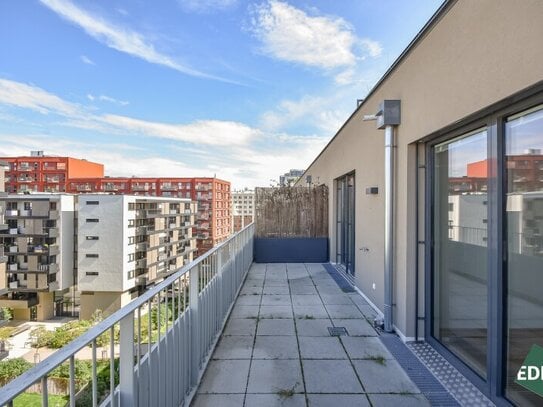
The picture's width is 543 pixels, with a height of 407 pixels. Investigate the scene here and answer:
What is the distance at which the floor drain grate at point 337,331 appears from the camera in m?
3.50

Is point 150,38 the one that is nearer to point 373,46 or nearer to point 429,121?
point 373,46

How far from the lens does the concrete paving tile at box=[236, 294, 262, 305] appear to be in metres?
4.54

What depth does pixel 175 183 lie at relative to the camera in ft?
173

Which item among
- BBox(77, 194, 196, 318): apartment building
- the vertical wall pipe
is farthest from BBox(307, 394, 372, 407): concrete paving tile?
BBox(77, 194, 196, 318): apartment building

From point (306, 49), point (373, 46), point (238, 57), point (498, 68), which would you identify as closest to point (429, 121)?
point (498, 68)

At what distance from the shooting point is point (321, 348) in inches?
124

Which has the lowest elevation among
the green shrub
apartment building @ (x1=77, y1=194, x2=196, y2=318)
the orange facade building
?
the green shrub

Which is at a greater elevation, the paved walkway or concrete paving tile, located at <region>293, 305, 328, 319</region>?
concrete paving tile, located at <region>293, 305, 328, 319</region>

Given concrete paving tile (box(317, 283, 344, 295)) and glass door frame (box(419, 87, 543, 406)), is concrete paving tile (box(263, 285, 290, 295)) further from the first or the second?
glass door frame (box(419, 87, 543, 406))

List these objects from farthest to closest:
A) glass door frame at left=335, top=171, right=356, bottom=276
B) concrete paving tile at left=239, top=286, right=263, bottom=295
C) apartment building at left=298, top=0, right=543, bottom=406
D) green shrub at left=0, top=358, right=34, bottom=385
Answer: green shrub at left=0, top=358, right=34, bottom=385 < glass door frame at left=335, top=171, right=356, bottom=276 < concrete paving tile at left=239, top=286, right=263, bottom=295 < apartment building at left=298, top=0, right=543, bottom=406

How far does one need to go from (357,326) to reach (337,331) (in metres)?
0.32

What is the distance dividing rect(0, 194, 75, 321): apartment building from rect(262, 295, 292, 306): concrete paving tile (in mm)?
30923

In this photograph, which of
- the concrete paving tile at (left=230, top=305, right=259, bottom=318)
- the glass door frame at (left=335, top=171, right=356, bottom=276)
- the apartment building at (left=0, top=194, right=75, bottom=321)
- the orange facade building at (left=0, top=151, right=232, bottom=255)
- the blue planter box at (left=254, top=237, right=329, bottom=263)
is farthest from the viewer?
the orange facade building at (left=0, top=151, right=232, bottom=255)

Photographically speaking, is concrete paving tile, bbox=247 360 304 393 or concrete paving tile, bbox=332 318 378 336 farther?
concrete paving tile, bbox=332 318 378 336
